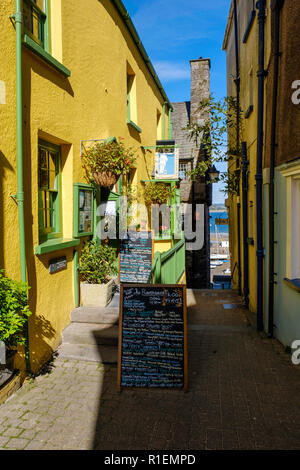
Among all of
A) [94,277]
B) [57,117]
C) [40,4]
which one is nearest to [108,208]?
[94,277]

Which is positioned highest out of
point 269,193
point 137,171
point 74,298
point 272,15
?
point 272,15

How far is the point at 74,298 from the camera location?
227 inches

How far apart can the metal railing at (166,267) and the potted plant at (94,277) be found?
2.77 feet

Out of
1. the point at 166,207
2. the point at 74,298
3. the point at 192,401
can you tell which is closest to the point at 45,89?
the point at 74,298

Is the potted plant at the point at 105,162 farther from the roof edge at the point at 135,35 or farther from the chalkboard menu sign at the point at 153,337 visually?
the roof edge at the point at 135,35

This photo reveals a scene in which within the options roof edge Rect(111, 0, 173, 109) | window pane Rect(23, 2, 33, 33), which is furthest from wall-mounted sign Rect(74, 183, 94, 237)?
roof edge Rect(111, 0, 173, 109)

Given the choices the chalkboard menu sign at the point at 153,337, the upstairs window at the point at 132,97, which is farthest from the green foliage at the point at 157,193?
the chalkboard menu sign at the point at 153,337

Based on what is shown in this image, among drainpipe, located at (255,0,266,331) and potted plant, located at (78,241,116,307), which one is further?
drainpipe, located at (255,0,266,331)

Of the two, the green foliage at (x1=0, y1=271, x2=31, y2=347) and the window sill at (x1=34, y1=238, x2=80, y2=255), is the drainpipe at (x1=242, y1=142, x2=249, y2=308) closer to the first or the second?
the window sill at (x1=34, y1=238, x2=80, y2=255)

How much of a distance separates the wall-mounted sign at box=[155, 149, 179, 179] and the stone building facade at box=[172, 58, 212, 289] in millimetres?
6695

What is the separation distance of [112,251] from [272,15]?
479 cm

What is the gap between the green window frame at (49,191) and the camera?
5.08m

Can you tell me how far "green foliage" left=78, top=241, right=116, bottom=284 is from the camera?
19.2 ft
